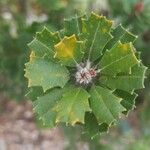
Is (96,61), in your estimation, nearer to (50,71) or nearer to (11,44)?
(50,71)

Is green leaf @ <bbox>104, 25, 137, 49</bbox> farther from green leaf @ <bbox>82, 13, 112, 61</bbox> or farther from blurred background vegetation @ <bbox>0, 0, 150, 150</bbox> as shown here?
blurred background vegetation @ <bbox>0, 0, 150, 150</bbox>

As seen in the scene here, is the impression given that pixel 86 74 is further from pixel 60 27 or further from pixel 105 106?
pixel 60 27

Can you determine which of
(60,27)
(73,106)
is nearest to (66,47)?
(73,106)

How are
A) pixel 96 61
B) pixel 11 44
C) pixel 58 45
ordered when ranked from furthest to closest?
pixel 11 44, pixel 96 61, pixel 58 45

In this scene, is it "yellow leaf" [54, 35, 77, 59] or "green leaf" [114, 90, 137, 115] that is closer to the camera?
"yellow leaf" [54, 35, 77, 59]

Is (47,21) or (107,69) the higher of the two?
(47,21)

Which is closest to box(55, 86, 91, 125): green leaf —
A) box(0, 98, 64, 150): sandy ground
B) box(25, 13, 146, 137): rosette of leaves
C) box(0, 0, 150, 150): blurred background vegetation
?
box(25, 13, 146, 137): rosette of leaves

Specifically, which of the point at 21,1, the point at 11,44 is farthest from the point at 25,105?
the point at 11,44
